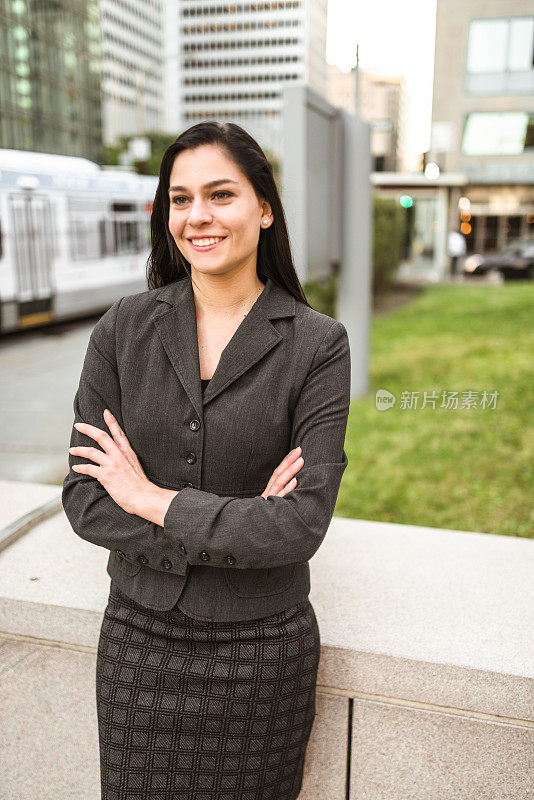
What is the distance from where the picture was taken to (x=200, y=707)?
154 centimetres

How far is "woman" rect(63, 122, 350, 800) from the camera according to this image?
1499 millimetres

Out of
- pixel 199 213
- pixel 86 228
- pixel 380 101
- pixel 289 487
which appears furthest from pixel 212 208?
pixel 380 101

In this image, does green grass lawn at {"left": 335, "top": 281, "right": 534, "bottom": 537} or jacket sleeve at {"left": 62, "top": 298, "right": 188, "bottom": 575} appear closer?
jacket sleeve at {"left": 62, "top": 298, "right": 188, "bottom": 575}

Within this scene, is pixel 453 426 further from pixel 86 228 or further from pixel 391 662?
pixel 391 662

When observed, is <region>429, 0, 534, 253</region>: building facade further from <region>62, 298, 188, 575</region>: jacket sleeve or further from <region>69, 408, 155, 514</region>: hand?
<region>69, 408, 155, 514</region>: hand

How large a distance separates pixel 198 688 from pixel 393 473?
Result: 10.8 ft

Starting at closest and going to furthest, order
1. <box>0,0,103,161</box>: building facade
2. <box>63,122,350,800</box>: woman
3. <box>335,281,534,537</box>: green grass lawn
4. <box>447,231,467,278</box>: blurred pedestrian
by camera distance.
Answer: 1. <box>63,122,350,800</box>: woman
2. <box>0,0,103,161</box>: building facade
3. <box>447,231,467,278</box>: blurred pedestrian
4. <box>335,281,534,537</box>: green grass lawn

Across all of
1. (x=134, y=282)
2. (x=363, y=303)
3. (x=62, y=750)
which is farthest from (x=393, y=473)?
(x=62, y=750)

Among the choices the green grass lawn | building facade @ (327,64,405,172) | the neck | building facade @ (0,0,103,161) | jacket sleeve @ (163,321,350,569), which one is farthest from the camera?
the green grass lawn

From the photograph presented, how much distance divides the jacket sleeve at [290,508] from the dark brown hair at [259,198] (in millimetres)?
269

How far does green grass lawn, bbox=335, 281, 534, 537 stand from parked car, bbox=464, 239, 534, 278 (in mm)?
138

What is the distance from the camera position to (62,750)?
204cm

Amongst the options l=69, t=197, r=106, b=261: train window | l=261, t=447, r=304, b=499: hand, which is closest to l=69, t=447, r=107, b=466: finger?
l=261, t=447, r=304, b=499: hand

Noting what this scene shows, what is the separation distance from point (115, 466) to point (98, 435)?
85mm
